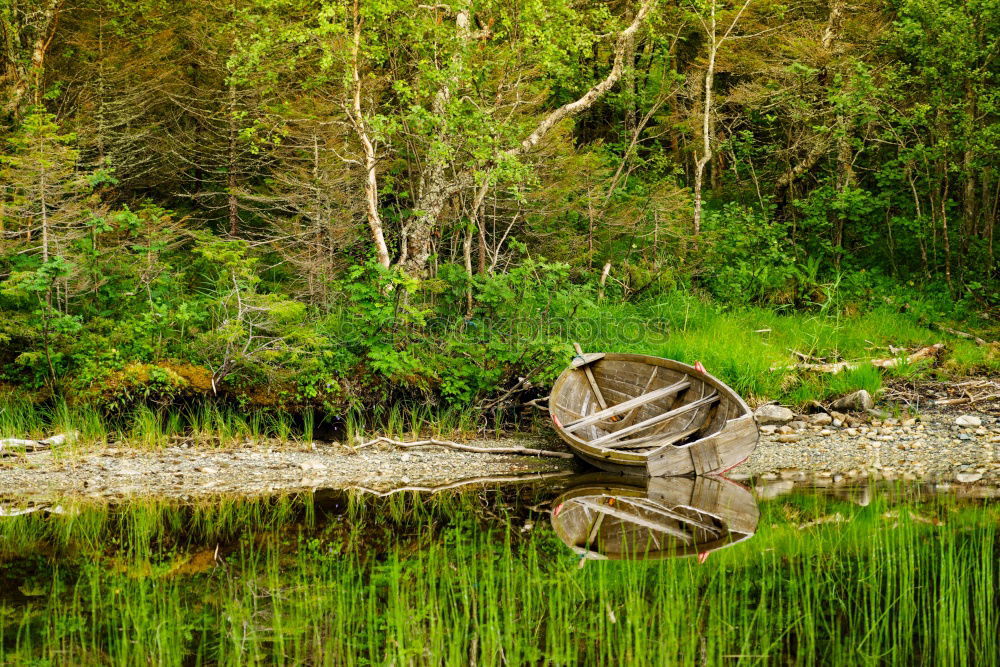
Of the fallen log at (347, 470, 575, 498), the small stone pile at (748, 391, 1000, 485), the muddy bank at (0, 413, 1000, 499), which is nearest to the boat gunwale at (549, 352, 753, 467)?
the fallen log at (347, 470, 575, 498)

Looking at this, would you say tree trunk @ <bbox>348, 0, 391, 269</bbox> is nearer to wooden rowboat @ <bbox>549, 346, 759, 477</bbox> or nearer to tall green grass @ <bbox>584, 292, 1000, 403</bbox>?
tall green grass @ <bbox>584, 292, 1000, 403</bbox>

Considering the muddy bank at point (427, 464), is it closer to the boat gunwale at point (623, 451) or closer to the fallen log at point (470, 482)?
the fallen log at point (470, 482)

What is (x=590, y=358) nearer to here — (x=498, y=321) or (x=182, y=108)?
(x=498, y=321)

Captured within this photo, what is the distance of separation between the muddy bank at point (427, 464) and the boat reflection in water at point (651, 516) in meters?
0.80

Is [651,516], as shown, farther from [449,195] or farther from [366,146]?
[449,195]

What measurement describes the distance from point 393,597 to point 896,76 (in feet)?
38.9

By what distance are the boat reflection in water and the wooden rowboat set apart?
24 cm

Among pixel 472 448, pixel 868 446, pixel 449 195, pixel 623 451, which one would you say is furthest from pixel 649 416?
pixel 449 195

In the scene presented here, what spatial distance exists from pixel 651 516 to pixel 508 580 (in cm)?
213

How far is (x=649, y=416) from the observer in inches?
414

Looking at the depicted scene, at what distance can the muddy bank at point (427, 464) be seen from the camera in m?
8.69

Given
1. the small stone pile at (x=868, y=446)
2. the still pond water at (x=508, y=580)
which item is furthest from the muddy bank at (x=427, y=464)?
the still pond water at (x=508, y=580)

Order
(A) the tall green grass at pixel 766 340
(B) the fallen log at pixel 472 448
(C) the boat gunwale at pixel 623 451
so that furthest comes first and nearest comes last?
(A) the tall green grass at pixel 766 340, (B) the fallen log at pixel 472 448, (C) the boat gunwale at pixel 623 451

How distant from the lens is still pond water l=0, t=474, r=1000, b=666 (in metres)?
4.81
